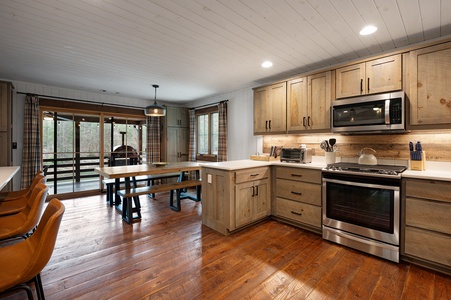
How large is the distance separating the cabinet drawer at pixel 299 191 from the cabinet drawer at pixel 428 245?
953mm

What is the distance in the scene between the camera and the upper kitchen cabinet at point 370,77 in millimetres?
2529

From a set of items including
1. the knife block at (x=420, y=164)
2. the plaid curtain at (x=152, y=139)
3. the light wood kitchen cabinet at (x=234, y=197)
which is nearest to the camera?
the knife block at (x=420, y=164)

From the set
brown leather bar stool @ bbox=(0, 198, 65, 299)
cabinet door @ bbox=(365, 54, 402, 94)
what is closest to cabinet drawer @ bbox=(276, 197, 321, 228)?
cabinet door @ bbox=(365, 54, 402, 94)

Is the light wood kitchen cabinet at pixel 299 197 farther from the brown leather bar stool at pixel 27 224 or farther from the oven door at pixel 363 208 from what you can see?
the brown leather bar stool at pixel 27 224

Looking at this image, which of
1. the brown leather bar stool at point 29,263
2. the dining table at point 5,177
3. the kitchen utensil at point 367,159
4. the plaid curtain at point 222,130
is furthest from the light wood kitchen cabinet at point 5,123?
the kitchen utensil at point 367,159

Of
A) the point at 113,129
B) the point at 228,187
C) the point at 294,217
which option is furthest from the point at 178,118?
the point at 294,217

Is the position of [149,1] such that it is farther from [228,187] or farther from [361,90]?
[361,90]

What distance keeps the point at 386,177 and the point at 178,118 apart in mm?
5284

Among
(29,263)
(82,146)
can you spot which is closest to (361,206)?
(29,263)

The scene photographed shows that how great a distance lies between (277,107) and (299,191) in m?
1.48

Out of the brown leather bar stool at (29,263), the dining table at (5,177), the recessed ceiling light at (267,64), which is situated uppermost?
the recessed ceiling light at (267,64)

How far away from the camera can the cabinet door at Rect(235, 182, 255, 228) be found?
293cm

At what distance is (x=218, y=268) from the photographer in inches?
83.9

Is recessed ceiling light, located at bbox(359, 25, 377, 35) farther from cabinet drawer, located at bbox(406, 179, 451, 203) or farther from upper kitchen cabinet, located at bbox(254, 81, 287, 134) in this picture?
cabinet drawer, located at bbox(406, 179, 451, 203)
